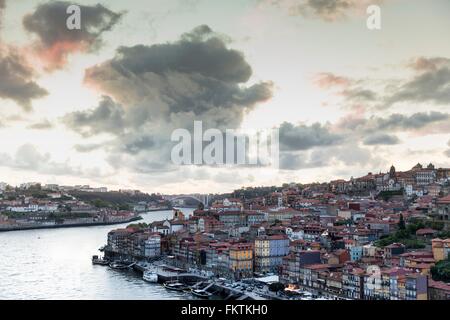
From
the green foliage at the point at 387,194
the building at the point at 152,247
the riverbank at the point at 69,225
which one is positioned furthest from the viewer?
the riverbank at the point at 69,225

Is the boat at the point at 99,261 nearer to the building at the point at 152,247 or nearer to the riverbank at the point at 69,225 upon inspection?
the building at the point at 152,247

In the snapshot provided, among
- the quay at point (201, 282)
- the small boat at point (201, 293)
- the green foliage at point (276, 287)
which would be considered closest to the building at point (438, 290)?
the quay at point (201, 282)

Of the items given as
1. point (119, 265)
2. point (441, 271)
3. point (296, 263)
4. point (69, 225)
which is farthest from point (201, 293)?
point (69, 225)

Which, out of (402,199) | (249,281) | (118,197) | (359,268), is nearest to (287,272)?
(249,281)

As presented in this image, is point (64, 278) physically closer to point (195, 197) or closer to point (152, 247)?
point (152, 247)

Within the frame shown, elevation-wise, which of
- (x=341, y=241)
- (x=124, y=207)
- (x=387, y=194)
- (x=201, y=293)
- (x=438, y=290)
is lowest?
(x=201, y=293)

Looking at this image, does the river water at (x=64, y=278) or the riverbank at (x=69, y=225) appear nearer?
the river water at (x=64, y=278)
